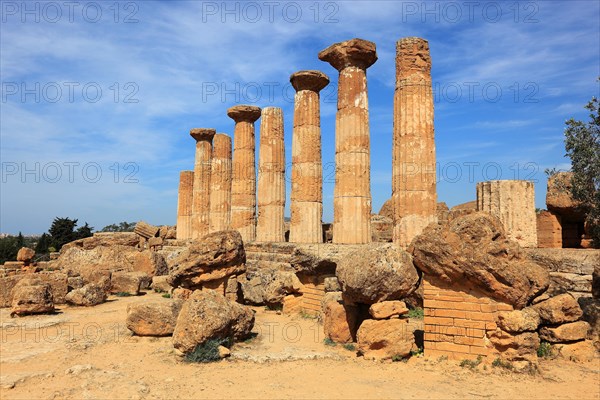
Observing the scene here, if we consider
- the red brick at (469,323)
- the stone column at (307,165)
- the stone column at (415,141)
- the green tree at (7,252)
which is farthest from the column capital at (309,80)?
the green tree at (7,252)

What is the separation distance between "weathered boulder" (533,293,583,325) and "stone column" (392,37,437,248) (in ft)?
16.2

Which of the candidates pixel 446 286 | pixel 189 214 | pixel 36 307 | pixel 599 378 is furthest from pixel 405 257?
pixel 189 214

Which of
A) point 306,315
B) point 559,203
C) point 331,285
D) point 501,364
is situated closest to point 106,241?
point 306,315

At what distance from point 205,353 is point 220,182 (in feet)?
52.2

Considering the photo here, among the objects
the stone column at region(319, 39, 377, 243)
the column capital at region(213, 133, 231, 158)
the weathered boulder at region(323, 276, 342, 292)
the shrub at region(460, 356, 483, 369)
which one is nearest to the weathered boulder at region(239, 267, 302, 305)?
the weathered boulder at region(323, 276, 342, 292)

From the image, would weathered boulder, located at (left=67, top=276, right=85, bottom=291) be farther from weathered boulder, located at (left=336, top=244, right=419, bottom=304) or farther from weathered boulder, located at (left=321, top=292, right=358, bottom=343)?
weathered boulder, located at (left=336, top=244, right=419, bottom=304)

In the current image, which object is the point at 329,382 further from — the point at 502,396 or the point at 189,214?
the point at 189,214

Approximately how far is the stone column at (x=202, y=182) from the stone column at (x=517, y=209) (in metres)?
16.5

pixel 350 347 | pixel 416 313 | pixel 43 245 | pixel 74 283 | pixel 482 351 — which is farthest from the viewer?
pixel 43 245

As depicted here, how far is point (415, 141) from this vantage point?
12141 mm

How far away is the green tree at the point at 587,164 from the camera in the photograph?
885 cm

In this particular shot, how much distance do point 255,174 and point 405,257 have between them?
13669 millimetres

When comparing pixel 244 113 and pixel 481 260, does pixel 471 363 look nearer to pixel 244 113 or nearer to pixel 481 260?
pixel 481 260

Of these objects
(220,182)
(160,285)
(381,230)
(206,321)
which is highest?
(220,182)
